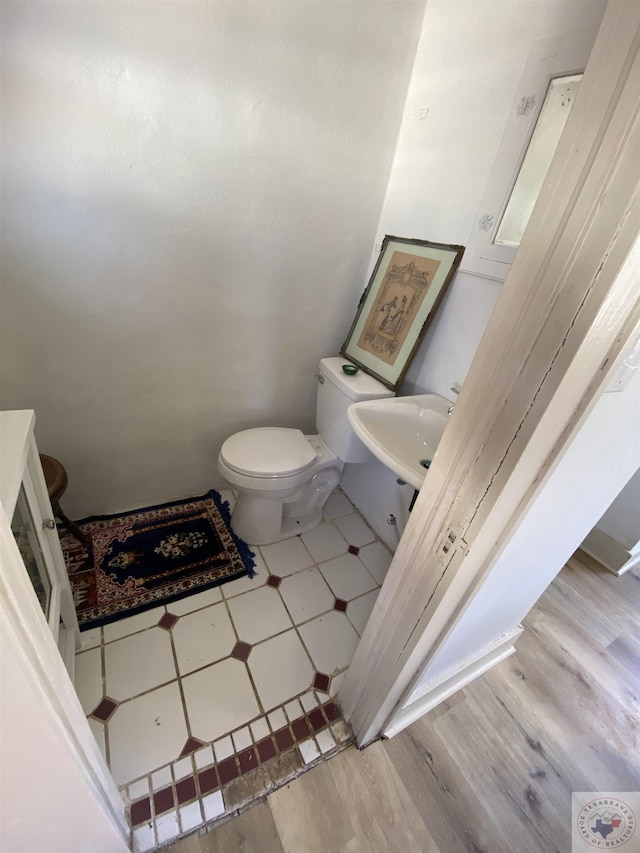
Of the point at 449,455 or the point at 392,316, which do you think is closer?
the point at 449,455

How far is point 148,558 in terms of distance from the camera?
154cm

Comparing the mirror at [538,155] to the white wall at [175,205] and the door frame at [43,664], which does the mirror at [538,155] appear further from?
the door frame at [43,664]

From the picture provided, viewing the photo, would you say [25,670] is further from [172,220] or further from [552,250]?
[172,220]

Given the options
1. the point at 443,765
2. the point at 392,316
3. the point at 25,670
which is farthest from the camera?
the point at 392,316

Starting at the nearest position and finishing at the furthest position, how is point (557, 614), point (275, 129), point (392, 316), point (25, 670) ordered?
point (25, 670), point (275, 129), point (392, 316), point (557, 614)

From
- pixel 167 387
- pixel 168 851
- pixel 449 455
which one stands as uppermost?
pixel 449 455

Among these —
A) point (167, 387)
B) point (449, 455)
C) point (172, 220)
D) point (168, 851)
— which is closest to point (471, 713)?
point (168, 851)

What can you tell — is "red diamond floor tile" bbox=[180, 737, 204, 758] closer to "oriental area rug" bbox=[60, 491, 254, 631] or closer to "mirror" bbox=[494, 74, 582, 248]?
"oriental area rug" bbox=[60, 491, 254, 631]

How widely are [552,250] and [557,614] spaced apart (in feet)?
5.69

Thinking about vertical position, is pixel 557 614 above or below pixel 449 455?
below

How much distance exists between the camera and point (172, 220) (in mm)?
1202

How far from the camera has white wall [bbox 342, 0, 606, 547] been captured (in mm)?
969

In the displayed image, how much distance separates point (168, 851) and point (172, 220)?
176cm

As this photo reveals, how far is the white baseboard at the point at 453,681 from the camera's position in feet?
3.71
